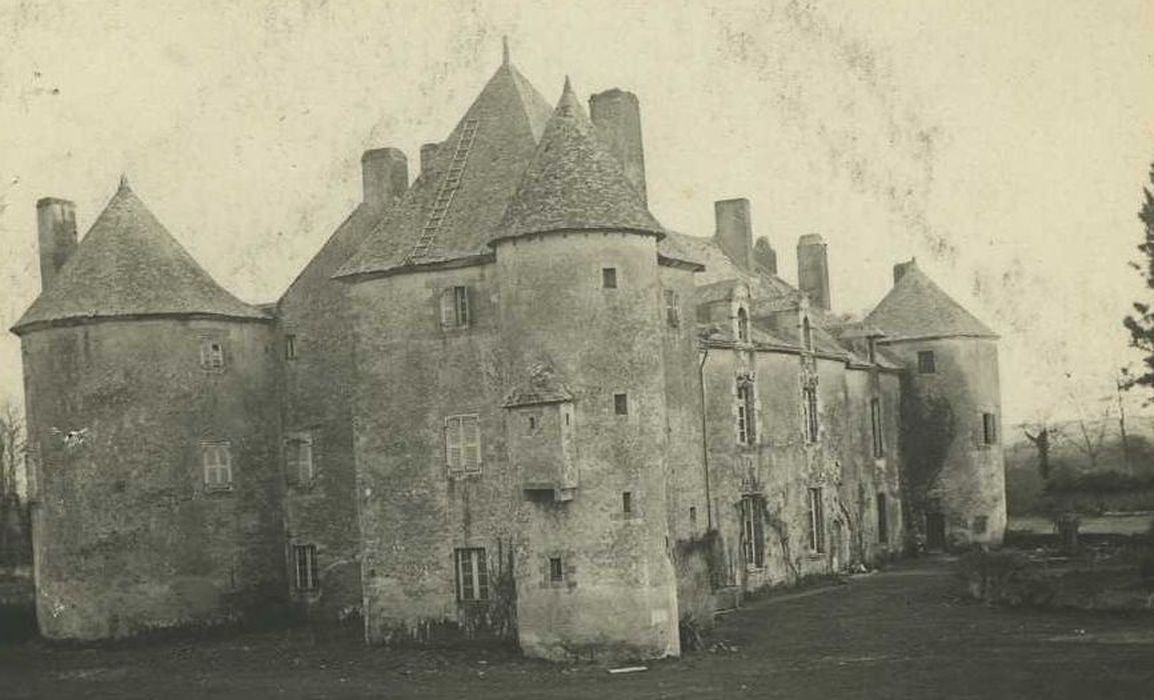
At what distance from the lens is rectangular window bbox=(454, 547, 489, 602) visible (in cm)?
3212

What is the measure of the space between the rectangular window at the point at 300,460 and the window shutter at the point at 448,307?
9.32m

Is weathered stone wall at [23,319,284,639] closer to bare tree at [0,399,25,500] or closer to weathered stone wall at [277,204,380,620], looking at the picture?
weathered stone wall at [277,204,380,620]

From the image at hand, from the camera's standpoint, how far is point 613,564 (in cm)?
2880

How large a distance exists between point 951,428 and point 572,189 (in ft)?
97.5

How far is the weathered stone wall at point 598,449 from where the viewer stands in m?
28.8

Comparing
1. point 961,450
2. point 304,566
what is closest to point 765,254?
point 961,450

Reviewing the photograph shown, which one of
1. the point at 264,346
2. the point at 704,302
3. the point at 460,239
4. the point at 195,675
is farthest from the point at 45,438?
the point at 704,302

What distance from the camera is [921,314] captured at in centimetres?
5547

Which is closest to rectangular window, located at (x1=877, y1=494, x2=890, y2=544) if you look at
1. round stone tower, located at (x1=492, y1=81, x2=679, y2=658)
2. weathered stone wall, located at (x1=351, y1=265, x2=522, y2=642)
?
round stone tower, located at (x1=492, y1=81, x2=679, y2=658)

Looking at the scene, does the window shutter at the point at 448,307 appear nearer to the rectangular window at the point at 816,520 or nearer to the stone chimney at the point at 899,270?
the rectangular window at the point at 816,520

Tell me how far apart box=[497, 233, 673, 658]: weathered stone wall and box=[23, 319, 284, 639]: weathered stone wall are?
12530 mm

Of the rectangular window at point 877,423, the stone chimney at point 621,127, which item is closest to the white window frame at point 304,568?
the stone chimney at point 621,127

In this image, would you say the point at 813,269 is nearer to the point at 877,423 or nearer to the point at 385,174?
the point at 877,423

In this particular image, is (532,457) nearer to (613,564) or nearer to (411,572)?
(613,564)
